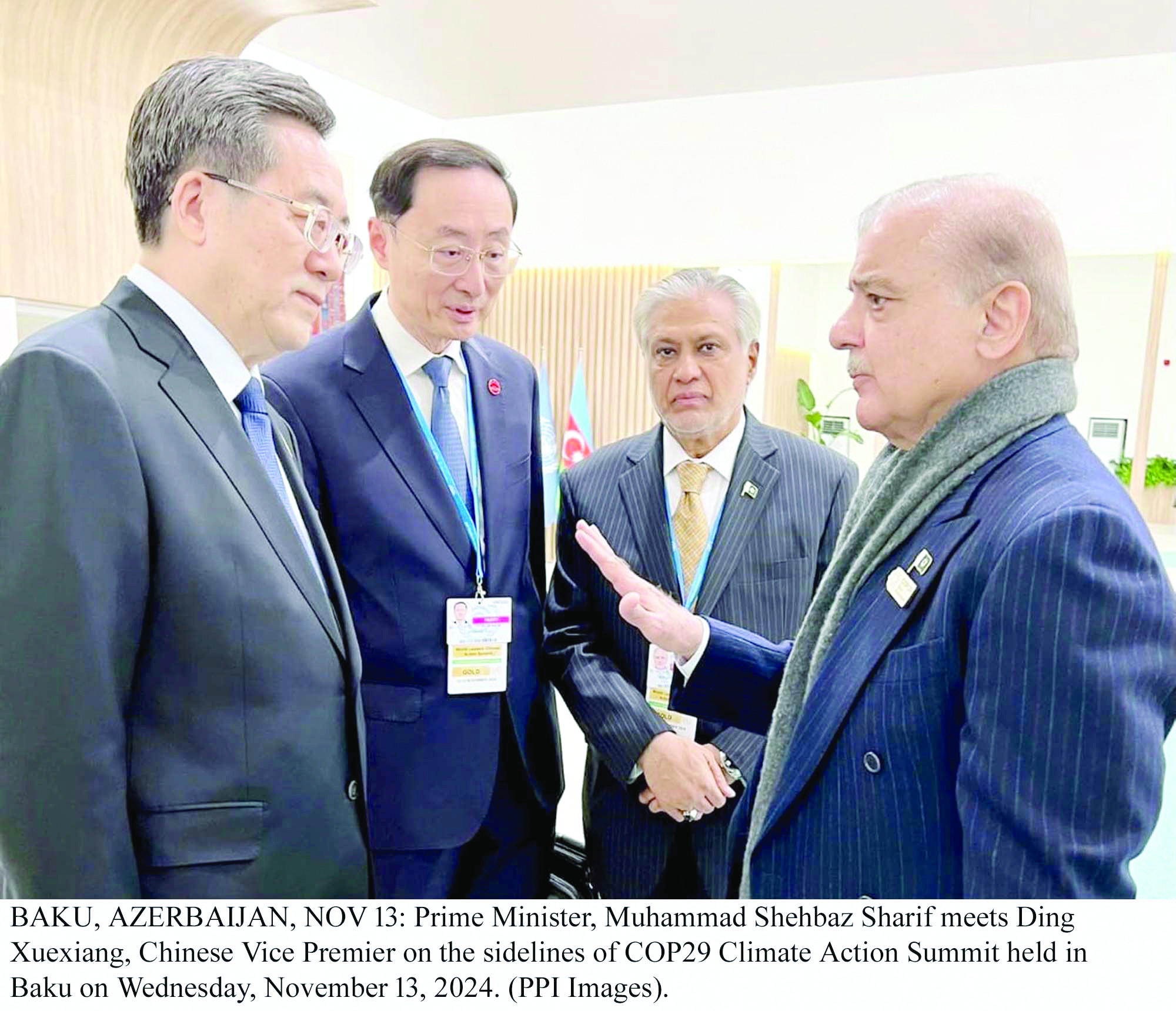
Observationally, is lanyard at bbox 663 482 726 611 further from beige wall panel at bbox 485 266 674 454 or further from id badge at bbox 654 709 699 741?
beige wall panel at bbox 485 266 674 454

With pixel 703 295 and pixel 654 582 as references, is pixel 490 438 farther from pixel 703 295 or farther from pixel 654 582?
pixel 703 295

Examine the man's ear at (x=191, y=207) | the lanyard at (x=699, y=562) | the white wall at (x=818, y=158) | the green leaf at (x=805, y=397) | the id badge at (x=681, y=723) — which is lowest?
the id badge at (x=681, y=723)

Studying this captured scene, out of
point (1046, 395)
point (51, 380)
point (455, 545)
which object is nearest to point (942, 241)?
point (1046, 395)

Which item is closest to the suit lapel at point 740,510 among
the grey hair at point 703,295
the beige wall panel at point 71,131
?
the grey hair at point 703,295

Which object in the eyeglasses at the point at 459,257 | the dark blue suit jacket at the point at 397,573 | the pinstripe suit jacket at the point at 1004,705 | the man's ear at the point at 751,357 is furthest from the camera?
the man's ear at the point at 751,357

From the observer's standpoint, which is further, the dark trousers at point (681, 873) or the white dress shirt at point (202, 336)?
the dark trousers at point (681, 873)

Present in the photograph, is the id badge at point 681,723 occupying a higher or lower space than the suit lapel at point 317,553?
lower

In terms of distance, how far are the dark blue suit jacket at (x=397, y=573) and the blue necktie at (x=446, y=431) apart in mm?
52

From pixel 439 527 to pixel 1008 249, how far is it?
3.63 ft

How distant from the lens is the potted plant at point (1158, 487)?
6.35 metres

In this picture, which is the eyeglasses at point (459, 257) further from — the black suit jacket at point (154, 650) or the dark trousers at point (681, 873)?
the dark trousers at point (681, 873)

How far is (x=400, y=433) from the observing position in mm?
1817
